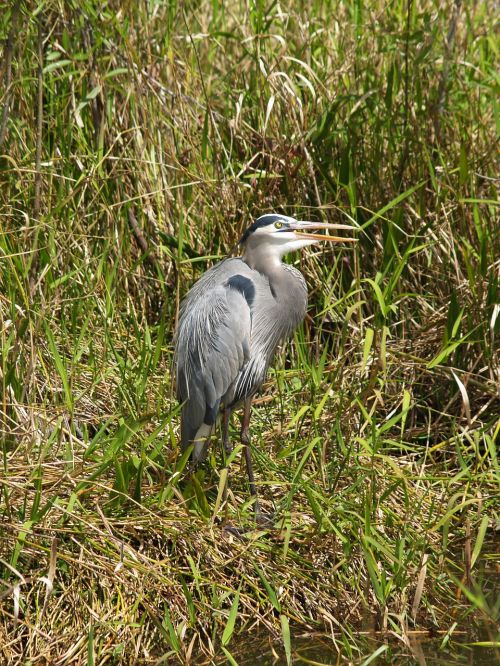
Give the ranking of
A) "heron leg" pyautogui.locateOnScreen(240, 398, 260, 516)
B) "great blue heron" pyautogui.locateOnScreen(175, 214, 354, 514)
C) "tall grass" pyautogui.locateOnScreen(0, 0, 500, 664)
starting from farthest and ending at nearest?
"great blue heron" pyautogui.locateOnScreen(175, 214, 354, 514) → "heron leg" pyautogui.locateOnScreen(240, 398, 260, 516) → "tall grass" pyautogui.locateOnScreen(0, 0, 500, 664)

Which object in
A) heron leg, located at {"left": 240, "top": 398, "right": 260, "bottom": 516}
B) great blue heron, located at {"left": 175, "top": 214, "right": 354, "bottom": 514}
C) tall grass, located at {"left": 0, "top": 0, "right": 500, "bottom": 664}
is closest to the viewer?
tall grass, located at {"left": 0, "top": 0, "right": 500, "bottom": 664}

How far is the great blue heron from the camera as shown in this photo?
13.0ft

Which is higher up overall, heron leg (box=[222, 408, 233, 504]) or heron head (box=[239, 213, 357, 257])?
heron head (box=[239, 213, 357, 257])

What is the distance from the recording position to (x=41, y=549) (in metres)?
3.15

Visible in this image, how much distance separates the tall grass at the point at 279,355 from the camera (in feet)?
10.5

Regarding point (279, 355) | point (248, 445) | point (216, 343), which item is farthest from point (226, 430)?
point (279, 355)

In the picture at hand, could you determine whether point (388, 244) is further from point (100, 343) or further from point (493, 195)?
point (100, 343)

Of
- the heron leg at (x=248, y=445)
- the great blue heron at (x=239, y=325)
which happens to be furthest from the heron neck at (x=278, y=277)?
the heron leg at (x=248, y=445)

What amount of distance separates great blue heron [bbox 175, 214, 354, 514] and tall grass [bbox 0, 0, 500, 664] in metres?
0.13

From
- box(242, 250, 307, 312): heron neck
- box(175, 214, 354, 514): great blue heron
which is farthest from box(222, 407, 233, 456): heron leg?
box(242, 250, 307, 312): heron neck

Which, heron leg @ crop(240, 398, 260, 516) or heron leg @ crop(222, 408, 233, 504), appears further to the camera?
heron leg @ crop(222, 408, 233, 504)

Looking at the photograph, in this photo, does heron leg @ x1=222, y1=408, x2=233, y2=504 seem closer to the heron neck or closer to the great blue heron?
the great blue heron

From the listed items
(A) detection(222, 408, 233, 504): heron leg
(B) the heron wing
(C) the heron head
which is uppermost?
(C) the heron head

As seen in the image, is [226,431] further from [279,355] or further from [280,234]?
[280,234]
